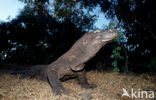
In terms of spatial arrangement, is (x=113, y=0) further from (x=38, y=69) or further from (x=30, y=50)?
(x=30, y=50)

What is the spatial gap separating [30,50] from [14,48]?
53.4 inches

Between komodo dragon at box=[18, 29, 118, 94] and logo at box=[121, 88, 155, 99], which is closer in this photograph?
logo at box=[121, 88, 155, 99]

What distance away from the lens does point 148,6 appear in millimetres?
5730

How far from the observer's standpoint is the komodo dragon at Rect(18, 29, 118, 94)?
345cm

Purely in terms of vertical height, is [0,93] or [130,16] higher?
[130,16]

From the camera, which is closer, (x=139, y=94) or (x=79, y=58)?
(x=139, y=94)

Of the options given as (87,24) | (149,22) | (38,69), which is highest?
(87,24)

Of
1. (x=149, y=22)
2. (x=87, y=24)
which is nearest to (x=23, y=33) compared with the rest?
(x=87, y=24)

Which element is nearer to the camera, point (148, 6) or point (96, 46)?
point (96, 46)

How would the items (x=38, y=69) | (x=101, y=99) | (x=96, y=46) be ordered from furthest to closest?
(x=38, y=69) < (x=96, y=46) < (x=101, y=99)

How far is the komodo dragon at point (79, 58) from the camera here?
345 centimetres

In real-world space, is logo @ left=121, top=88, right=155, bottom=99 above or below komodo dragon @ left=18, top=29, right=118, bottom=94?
below

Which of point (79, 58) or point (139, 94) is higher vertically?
point (79, 58)

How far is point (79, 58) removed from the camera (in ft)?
12.1
